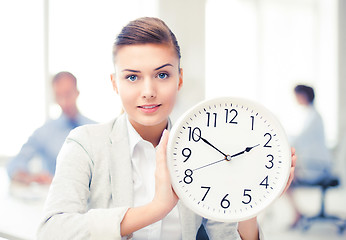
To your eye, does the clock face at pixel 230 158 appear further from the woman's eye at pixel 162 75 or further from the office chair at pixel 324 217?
the office chair at pixel 324 217

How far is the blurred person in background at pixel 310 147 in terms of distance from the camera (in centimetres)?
322

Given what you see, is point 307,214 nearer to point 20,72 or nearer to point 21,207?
point 21,207

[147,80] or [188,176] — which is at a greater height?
[147,80]

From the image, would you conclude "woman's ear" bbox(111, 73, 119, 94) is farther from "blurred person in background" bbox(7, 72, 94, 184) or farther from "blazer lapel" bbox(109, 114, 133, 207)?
"blurred person in background" bbox(7, 72, 94, 184)

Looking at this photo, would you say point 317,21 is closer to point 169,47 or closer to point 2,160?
point 2,160

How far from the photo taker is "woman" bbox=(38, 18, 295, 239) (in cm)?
80

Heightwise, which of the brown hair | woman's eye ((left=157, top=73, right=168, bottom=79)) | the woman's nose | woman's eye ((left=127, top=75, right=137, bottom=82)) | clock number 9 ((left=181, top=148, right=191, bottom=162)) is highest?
the brown hair

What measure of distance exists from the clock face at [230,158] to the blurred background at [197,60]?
575 mm

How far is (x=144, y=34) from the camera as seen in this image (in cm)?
87

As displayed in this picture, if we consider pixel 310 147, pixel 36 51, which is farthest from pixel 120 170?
pixel 310 147

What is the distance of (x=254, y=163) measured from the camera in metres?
0.79

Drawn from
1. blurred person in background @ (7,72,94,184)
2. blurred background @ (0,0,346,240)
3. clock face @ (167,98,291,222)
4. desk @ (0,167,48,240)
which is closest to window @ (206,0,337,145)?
blurred background @ (0,0,346,240)

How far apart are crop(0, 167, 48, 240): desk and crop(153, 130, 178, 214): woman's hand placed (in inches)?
46.7

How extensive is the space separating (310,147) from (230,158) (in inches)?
106
